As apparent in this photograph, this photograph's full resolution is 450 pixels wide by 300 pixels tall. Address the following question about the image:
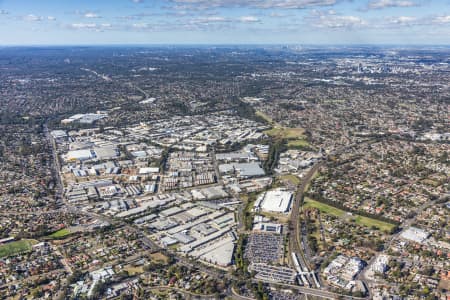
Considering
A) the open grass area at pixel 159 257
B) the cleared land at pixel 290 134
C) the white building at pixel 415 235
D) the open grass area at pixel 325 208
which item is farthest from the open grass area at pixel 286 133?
the open grass area at pixel 159 257

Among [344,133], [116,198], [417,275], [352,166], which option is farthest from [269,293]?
[344,133]

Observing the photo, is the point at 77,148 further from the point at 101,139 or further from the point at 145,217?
the point at 145,217

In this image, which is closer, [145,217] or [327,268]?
[327,268]

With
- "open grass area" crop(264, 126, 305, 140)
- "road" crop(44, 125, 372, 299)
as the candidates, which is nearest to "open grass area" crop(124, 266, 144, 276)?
"road" crop(44, 125, 372, 299)

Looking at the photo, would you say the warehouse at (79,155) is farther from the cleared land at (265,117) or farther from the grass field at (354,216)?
the cleared land at (265,117)

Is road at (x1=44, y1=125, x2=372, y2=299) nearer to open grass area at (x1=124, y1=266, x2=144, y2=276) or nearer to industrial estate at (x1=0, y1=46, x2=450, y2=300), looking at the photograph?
industrial estate at (x1=0, y1=46, x2=450, y2=300)

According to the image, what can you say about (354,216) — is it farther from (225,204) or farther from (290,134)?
(290,134)
